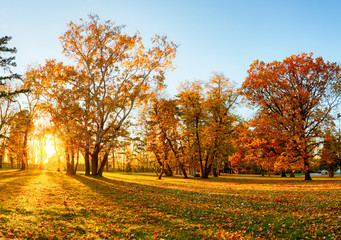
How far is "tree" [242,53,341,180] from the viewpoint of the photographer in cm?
3017

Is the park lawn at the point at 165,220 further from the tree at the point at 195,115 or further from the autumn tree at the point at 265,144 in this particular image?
the tree at the point at 195,115

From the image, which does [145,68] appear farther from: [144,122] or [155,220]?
[155,220]

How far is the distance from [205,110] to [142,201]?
96.3 feet

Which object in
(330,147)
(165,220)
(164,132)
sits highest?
(164,132)

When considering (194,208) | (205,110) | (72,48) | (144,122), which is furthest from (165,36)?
(194,208)

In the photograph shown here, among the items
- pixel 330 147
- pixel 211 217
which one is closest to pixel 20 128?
pixel 211 217

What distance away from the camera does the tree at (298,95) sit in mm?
30172

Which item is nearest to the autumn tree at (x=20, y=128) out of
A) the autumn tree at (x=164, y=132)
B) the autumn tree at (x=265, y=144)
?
the autumn tree at (x=164, y=132)

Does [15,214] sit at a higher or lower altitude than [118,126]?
lower

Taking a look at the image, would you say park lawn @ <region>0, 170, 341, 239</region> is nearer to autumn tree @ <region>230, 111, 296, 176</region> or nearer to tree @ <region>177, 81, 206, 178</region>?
autumn tree @ <region>230, 111, 296, 176</region>

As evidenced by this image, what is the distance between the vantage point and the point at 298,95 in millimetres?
30609

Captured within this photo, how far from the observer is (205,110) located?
1660 inches

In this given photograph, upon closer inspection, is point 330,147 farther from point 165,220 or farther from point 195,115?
point 165,220

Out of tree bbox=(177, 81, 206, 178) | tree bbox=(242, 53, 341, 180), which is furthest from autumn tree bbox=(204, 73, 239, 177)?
tree bbox=(242, 53, 341, 180)
